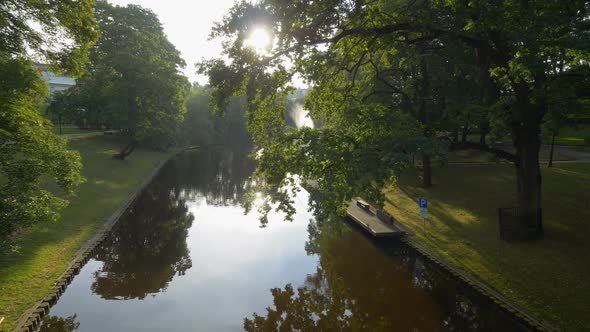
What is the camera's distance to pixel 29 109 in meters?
14.7

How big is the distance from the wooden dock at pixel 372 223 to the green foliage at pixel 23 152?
41.8 feet

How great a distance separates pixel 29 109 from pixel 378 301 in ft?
52.4

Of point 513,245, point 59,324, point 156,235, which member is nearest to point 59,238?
point 156,235

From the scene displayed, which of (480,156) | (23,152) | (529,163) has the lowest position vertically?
(480,156)

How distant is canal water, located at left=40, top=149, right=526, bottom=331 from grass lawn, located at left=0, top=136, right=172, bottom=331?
39.6 inches

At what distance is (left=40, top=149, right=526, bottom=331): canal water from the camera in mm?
Answer: 12297

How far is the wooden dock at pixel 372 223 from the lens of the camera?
64.6ft

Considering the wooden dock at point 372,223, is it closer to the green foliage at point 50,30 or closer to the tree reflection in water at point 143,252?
the tree reflection in water at point 143,252

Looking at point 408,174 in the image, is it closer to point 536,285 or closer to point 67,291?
point 536,285

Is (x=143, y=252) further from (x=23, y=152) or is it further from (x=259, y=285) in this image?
(x=23, y=152)

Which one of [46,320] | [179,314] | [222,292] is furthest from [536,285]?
[46,320]

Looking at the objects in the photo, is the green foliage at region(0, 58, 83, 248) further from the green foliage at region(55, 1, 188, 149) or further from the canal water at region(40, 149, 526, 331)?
the green foliage at region(55, 1, 188, 149)

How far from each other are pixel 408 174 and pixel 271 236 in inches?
666

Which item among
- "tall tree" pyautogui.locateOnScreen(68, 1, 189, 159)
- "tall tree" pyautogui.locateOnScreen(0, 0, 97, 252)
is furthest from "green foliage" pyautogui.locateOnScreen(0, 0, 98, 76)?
"tall tree" pyautogui.locateOnScreen(68, 1, 189, 159)
